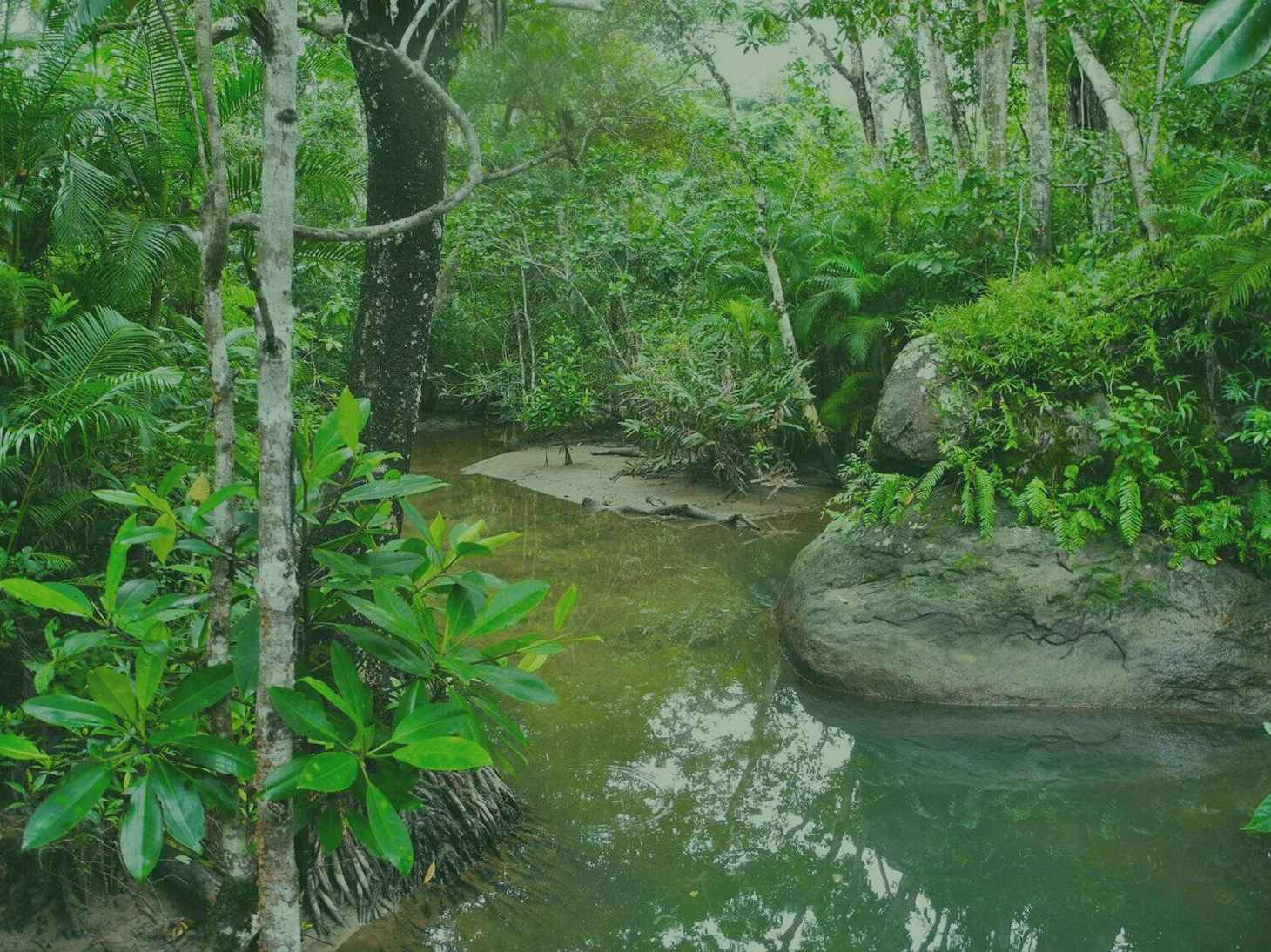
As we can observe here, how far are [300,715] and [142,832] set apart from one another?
1.31 ft

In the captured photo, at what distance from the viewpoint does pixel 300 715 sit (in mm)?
1992

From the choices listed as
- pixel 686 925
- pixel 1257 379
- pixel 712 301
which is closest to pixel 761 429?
pixel 712 301

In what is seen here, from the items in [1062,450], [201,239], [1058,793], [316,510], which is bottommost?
[1058,793]

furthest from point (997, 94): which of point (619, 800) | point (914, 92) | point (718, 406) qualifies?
point (619, 800)

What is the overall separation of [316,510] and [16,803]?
140 centimetres

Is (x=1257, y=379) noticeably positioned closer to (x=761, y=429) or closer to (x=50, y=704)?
(x=761, y=429)

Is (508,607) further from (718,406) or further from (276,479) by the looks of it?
(718,406)

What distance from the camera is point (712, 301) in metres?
11.6

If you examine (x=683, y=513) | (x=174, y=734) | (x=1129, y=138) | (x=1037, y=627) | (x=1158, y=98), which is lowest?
(x=683, y=513)

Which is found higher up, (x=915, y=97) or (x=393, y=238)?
(x=915, y=97)

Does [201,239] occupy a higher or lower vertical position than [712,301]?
higher

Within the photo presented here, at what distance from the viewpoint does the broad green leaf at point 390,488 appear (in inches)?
91.4

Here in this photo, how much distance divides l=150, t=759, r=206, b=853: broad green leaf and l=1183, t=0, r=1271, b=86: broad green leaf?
2127 mm

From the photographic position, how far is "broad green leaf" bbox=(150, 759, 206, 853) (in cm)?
197
